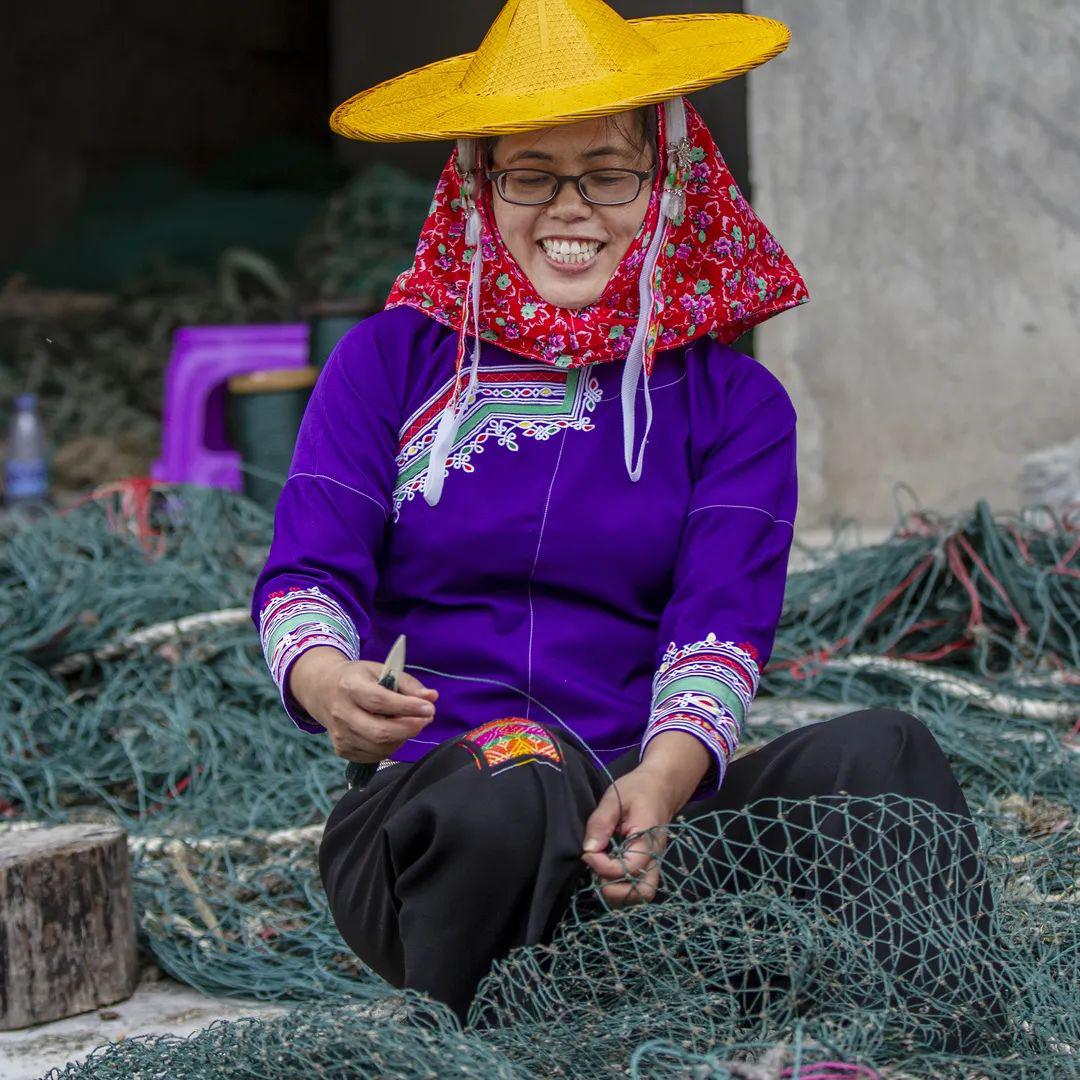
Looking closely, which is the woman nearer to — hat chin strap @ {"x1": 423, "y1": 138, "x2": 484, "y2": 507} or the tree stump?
hat chin strap @ {"x1": 423, "y1": 138, "x2": 484, "y2": 507}

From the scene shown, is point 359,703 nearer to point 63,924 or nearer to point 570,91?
point 570,91

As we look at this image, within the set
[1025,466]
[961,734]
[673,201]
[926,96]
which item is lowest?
[961,734]

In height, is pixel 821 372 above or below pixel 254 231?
below

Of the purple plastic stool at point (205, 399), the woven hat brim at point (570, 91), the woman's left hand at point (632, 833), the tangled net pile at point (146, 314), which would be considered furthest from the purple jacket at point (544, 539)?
the tangled net pile at point (146, 314)

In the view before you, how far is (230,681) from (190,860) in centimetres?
71

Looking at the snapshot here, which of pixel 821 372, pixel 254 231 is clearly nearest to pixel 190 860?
pixel 821 372

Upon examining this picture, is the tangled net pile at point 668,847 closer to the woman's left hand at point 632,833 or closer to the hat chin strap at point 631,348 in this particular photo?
the woman's left hand at point 632,833

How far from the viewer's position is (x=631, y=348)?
78.3 inches

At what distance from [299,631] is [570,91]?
690mm

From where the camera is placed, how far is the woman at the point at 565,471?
1.88 m

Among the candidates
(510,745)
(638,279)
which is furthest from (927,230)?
(510,745)

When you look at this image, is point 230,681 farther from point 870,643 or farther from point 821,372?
point 821,372

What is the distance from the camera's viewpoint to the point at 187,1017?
2.45 metres

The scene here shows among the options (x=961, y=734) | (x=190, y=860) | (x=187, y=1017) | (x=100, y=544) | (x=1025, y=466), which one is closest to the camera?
(x=187, y=1017)
